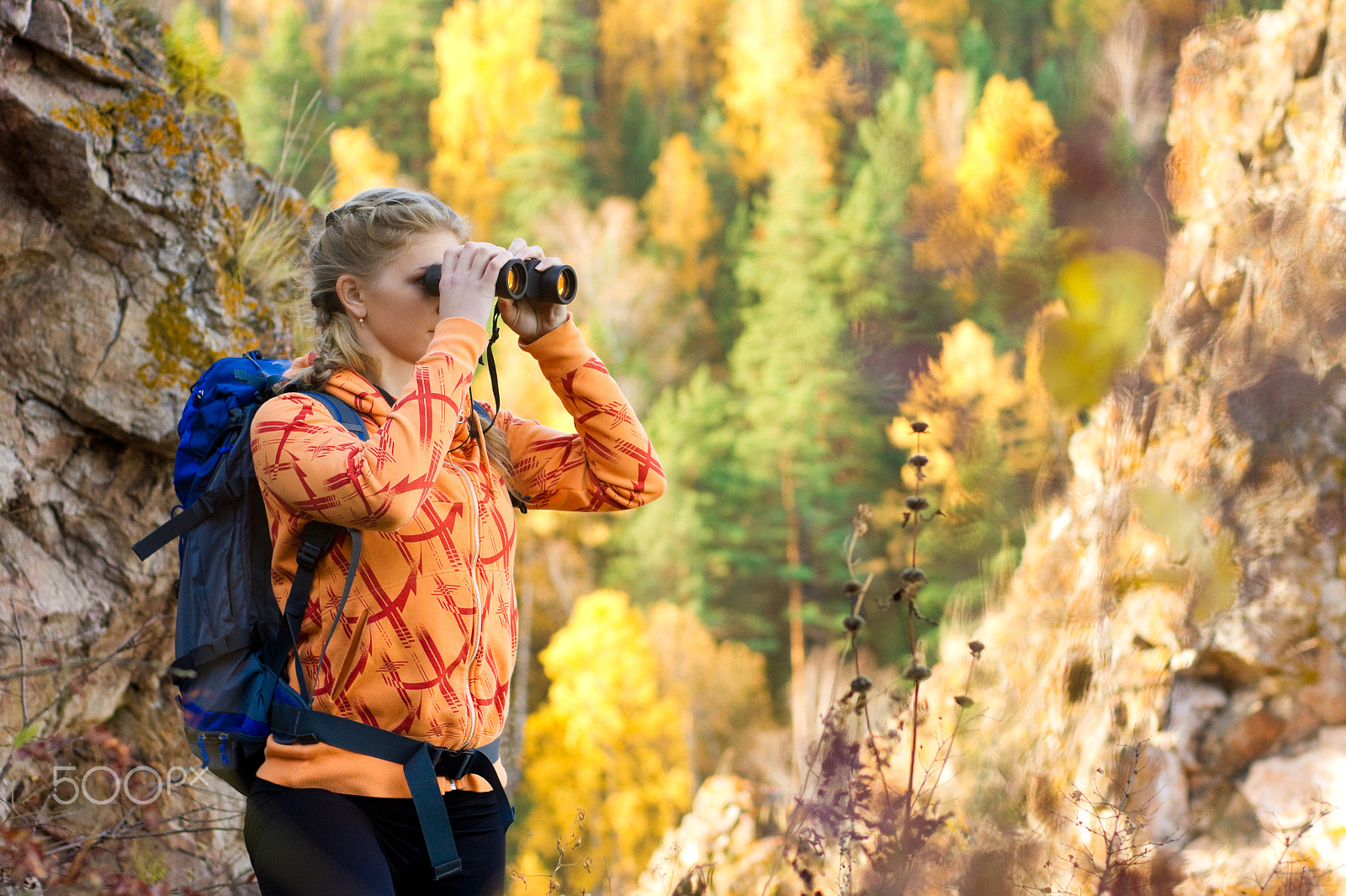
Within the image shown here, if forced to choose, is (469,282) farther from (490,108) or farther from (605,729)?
(490,108)

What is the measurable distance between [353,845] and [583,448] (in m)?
0.75

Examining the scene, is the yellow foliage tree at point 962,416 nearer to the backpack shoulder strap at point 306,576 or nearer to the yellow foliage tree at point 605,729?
the backpack shoulder strap at point 306,576

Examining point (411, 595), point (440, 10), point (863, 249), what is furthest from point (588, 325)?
point (411, 595)

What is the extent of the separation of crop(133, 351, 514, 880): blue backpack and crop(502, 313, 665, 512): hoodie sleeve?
0.39m

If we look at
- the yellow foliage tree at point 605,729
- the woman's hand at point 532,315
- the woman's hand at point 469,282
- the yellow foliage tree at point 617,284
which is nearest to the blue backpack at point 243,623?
the woman's hand at point 469,282

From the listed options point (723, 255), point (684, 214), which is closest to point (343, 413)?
point (684, 214)

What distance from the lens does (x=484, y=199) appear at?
26.8 metres

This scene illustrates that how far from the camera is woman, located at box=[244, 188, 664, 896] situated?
1211mm

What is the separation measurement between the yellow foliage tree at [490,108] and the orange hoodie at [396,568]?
2598 cm

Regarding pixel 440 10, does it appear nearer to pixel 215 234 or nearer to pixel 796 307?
pixel 796 307

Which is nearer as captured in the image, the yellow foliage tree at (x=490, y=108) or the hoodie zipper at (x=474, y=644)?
the hoodie zipper at (x=474, y=644)

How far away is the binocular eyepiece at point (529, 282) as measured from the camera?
1429 millimetres

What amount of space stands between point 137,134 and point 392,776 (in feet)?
6.38

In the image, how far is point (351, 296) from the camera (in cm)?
145
